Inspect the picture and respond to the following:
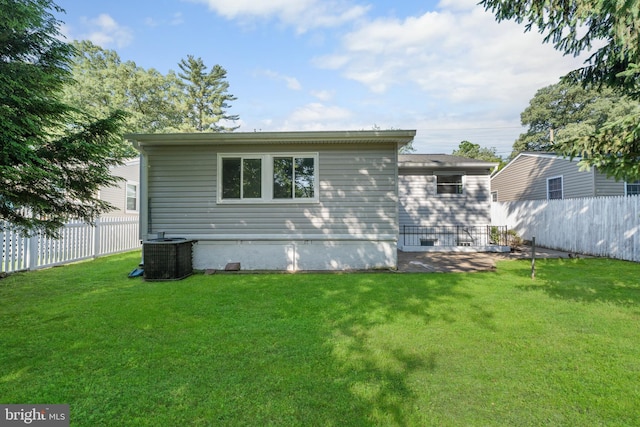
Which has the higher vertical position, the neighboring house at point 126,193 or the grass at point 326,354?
the neighboring house at point 126,193

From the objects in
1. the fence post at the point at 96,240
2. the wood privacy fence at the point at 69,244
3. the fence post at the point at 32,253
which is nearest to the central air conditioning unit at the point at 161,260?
the wood privacy fence at the point at 69,244

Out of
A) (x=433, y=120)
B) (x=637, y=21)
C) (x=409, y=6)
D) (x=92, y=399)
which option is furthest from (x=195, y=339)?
(x=433, y=120)

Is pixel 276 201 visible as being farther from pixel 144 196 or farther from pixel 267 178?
pixel 144 196

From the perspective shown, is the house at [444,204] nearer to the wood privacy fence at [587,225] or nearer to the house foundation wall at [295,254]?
the wood privacy fence at [587,225]

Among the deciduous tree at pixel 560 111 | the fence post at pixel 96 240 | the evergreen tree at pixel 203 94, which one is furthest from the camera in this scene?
the evergreen tree at pixel 203 94

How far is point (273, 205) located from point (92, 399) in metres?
5.57

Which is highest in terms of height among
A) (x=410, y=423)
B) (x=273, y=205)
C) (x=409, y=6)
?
(x=409, y=6)

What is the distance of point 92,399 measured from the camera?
2.27m

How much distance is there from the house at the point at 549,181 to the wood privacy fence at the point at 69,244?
15110mm

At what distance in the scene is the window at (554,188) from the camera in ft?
44.6

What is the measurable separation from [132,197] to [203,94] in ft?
64.0

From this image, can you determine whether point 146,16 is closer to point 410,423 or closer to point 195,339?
point 195,339

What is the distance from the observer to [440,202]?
1290 centimetres

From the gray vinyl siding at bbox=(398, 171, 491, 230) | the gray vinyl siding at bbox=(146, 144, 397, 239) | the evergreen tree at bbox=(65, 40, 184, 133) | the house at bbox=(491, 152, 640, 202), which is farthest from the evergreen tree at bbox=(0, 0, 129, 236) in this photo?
the evergreen tree at bbox=(65, 40, 184, 133)
